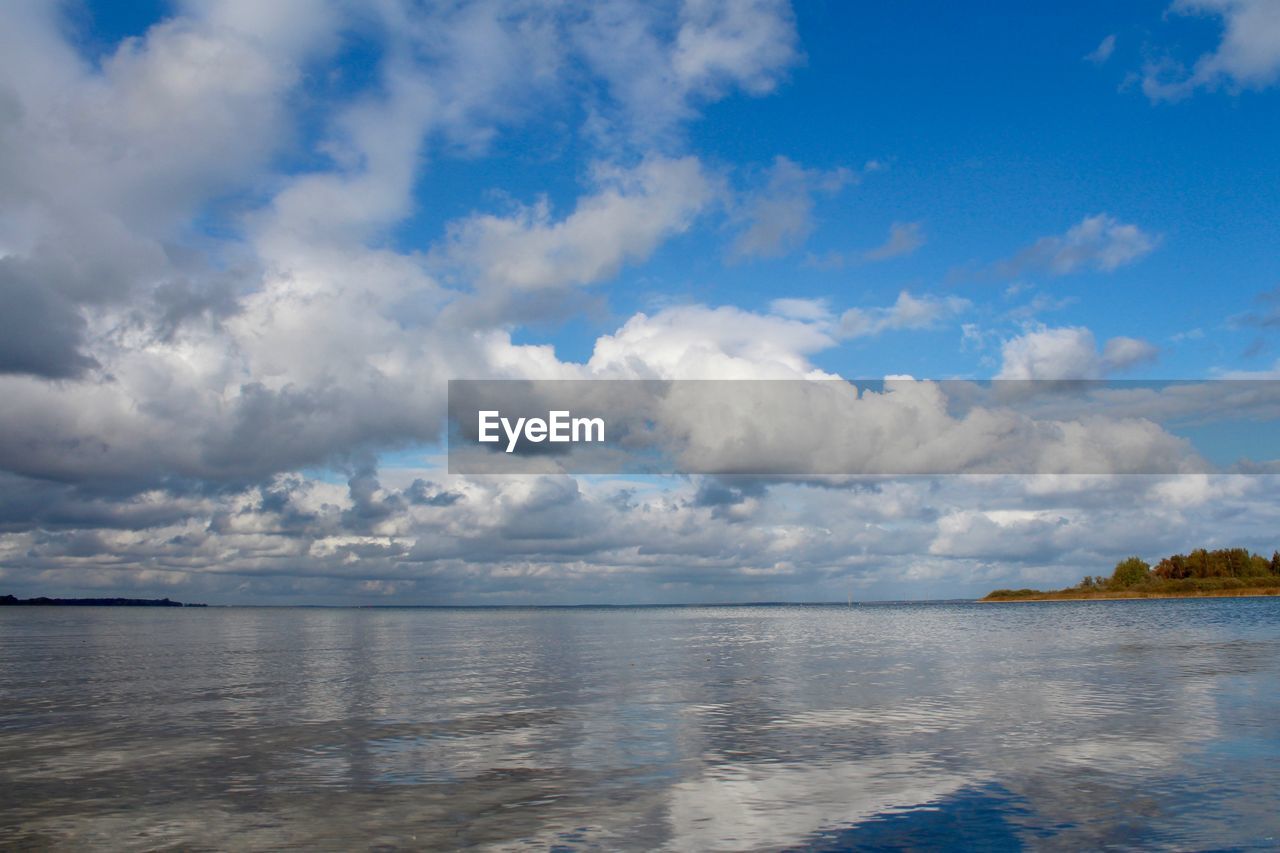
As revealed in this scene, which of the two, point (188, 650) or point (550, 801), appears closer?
point (550, 801)

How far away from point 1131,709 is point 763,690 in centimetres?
1596

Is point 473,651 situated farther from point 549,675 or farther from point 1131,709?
point 1131,709

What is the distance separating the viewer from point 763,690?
146 feet

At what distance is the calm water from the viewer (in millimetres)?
19172

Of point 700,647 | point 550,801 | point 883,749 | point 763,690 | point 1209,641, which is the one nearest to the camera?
point 550,801

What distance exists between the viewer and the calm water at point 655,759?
1917cm

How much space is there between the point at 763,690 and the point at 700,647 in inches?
1497

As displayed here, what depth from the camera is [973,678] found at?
49.3 meters

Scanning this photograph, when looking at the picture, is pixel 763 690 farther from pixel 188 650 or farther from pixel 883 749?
pixel 188 650

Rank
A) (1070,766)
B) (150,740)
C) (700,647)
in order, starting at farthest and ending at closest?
(700,647), (150,740), (1070,766)

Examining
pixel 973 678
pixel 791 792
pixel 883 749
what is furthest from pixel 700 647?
pixel 791 792

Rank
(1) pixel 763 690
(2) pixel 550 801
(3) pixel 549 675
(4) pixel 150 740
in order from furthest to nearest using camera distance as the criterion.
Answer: (3) pixel 549 675 < (1) pixel 763 690 < (4) pixel 150 740 < (2) pixel 550 801

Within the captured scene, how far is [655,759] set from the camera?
88.1 feet

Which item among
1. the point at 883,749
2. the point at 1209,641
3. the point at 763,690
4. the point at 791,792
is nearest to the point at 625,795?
the point at 791,792
